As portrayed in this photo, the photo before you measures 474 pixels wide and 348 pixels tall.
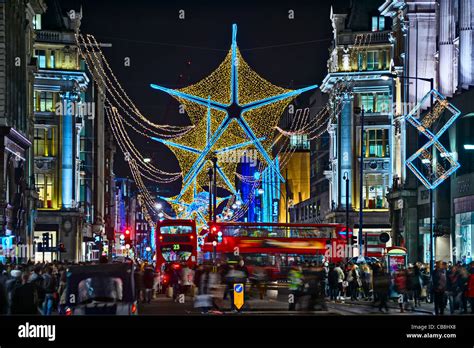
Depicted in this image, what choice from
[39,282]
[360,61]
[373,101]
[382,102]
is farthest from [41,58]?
[39,282]

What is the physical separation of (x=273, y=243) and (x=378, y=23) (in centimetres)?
5151

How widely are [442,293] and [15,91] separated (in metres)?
49.2

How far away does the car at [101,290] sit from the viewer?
21.8 metres

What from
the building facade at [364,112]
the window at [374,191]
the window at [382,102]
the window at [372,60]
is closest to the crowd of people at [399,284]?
the building facade at [364,112]

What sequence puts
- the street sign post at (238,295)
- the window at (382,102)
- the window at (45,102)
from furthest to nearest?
the window at (45,102)
the window at (382,102)
the street sign post at (238,295)

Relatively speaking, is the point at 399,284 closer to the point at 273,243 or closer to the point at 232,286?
the point at 232,286

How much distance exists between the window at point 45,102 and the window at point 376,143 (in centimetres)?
3067


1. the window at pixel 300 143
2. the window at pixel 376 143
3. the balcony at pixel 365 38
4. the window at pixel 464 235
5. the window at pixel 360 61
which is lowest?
the window at pixel 464 235

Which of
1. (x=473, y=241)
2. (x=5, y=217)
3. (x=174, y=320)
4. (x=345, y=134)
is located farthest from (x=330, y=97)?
(x=174, y=320)

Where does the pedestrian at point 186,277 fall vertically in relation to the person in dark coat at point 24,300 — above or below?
below

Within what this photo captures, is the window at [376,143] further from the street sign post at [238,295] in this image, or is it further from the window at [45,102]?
the street sign post at [238,295]

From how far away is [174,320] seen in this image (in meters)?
14.8

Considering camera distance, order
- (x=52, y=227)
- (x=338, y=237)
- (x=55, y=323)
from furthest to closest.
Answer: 1. (x=52, y=227)
2. (x=338, y=237)
3. (x=55, y=323)

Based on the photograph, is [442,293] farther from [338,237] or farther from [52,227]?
[52,227]
